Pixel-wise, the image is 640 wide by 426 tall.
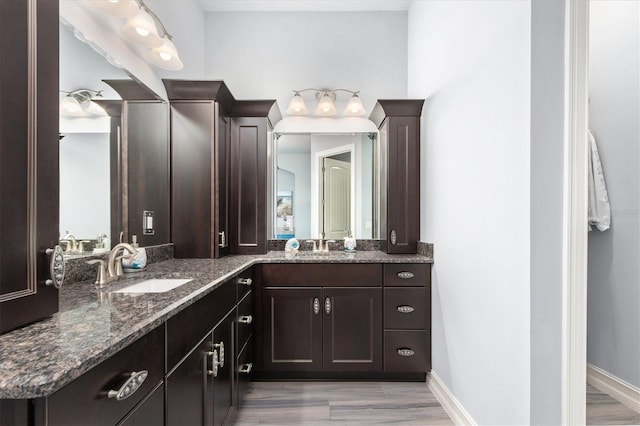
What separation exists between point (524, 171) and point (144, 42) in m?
2.04

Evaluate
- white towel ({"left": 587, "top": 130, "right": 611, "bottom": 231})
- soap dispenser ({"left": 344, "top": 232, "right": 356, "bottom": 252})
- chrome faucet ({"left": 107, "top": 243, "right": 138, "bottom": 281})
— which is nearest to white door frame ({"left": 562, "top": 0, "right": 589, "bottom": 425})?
white towel ({"left": 587, "top": 130, "right": 611, "bottom": 231})

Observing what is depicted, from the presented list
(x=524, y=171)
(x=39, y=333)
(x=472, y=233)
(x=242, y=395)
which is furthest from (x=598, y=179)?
(x=39, y=333)

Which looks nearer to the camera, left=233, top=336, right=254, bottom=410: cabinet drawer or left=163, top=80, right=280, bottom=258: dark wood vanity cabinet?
left=233, top=336, right=254, bottom=410: cabinet drawer

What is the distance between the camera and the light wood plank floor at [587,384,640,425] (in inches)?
73.5

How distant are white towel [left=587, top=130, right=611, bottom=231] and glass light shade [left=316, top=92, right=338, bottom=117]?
188cm

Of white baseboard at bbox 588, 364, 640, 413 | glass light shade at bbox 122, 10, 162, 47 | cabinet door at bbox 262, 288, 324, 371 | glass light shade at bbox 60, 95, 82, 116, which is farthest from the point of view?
cabinet door at bbox 262, 288, 324, 371

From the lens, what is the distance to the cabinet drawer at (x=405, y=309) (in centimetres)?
243

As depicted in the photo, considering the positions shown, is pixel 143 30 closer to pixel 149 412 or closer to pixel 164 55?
pixel 164 55

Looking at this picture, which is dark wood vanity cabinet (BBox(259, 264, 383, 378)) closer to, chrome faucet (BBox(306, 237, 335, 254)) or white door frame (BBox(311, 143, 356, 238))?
chrome faucet (BBox(306, 237, 335, 254))

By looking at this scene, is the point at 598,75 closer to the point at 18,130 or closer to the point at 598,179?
the point at 598,179

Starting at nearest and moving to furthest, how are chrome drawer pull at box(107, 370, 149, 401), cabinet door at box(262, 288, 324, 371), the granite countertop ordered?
the granite countertop, chrome drawer pull at box(107, 370, 149, 401), cabinet door at box(262, 288, 324, 371)

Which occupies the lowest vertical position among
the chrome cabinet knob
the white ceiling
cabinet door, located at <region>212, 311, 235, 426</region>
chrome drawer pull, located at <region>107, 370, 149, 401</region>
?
cabinet door, located at <region>212, 311, 235, 426</region>

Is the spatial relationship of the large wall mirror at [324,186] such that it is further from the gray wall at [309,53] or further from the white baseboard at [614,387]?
the white baseboard at [614,387]

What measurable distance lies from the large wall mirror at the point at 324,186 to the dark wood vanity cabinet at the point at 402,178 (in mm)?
315
